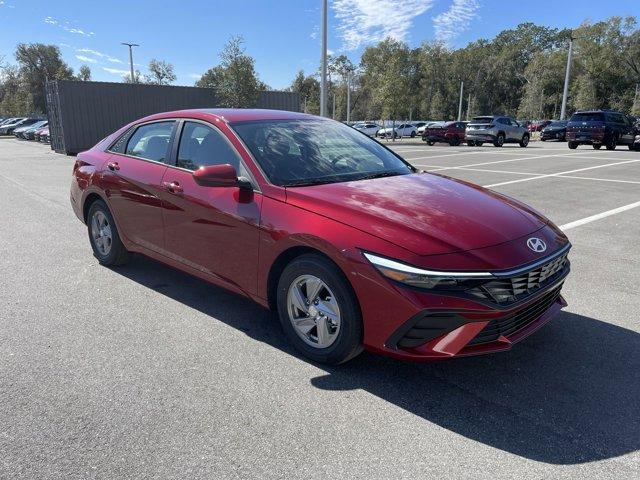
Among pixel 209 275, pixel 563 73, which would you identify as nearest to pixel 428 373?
pixel 209 275

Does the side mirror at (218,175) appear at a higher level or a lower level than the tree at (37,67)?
lower

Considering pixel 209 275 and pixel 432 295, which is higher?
pixel 432 295

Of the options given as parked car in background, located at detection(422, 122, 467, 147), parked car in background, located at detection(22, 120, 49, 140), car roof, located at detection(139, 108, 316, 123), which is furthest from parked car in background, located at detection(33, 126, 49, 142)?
car roof, located at detection(139, 108, 316, 123)

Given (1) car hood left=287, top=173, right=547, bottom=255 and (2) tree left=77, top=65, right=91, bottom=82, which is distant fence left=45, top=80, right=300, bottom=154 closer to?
(1) car hood left=287, top=173, right=547, bottom=255

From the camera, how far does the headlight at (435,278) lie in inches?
107

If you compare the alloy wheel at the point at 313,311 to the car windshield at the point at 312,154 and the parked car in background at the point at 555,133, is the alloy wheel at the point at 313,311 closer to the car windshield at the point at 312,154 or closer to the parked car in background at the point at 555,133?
the car windshield at the point at 312,154

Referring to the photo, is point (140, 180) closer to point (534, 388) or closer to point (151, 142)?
point (151, 142)

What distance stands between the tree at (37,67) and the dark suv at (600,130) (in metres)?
68.4

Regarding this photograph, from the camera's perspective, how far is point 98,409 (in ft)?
9.30

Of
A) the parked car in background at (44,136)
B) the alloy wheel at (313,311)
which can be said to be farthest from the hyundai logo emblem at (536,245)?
the parked car in background at (44,136)

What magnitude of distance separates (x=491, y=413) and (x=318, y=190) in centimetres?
170

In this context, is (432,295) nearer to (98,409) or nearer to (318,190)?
(318,190)

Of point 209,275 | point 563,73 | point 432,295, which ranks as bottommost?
point 209,275

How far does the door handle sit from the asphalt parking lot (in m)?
0.99
